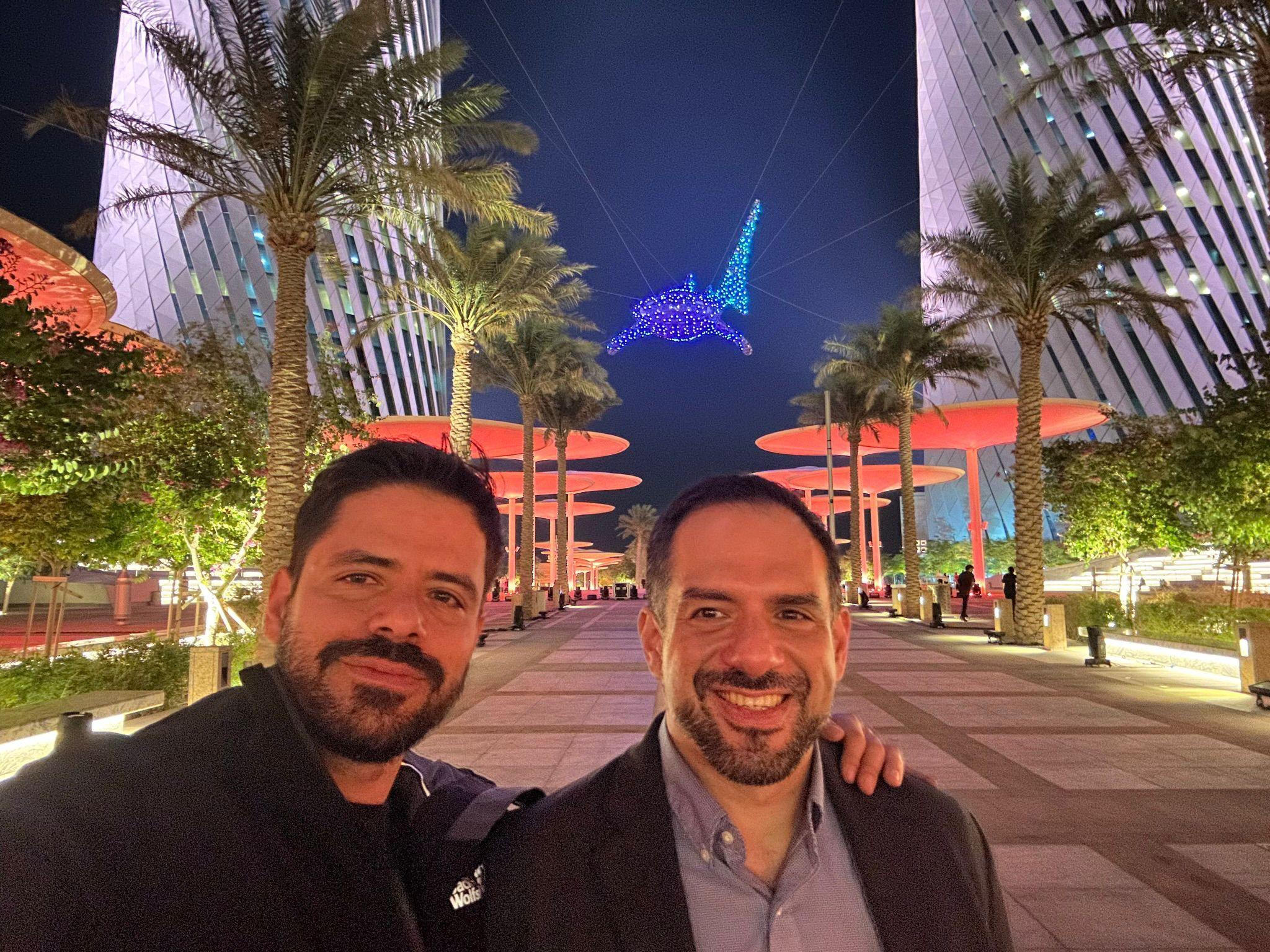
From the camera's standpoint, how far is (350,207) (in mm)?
14477

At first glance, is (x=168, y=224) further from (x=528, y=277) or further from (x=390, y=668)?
(x=390, y=668)

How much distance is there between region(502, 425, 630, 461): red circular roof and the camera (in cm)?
4744

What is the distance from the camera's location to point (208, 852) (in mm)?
1374

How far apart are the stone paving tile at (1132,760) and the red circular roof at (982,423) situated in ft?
94.9

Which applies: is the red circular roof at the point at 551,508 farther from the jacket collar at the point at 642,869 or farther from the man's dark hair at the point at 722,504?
the jacket collar at the point at 642,869

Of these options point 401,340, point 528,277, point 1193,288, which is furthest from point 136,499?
point 1193,288

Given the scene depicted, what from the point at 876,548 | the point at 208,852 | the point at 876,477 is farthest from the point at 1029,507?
the point at 876,477

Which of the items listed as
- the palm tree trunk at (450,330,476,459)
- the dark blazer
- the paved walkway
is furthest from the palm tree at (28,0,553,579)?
the dark blazer

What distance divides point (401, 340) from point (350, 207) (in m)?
56.9

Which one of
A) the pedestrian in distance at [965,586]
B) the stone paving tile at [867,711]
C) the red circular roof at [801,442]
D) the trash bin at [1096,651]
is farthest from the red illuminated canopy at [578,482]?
the stone paving tile at [867,711]

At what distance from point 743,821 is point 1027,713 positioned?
432 inches

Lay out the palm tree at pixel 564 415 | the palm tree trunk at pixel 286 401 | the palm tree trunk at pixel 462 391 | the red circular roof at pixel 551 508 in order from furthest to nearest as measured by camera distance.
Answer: the red circular roof at pixel 551 508 → the palm tree at pixel 564 415 → the palm tree trunk at pixel 462 391 → the palm tree trunk at pixel 286 401

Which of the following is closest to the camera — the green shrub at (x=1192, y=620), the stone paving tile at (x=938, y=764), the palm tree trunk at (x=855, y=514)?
the stone paving tile at (x=938, y=764)

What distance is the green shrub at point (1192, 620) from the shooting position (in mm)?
16203
